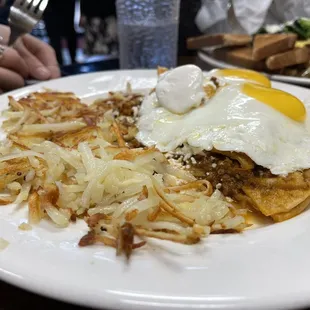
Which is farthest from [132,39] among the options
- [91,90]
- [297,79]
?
[297,79]

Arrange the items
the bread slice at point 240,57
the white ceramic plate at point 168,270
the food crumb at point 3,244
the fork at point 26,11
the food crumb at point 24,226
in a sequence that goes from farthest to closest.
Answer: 1. the bread slice at point 240,57
2. the fork at point 26,11
3. the food crumb at point 24,226
4. the food crumb at point 3,244
5. the white ceramic plate at point 168,270

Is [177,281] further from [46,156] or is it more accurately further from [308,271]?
[46,156]

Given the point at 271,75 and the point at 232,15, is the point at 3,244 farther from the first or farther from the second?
the point at 232,15

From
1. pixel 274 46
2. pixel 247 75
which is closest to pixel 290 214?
pixel 247 75

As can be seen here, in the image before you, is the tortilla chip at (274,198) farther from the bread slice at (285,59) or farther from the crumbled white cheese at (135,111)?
the bread slice at (285,59)

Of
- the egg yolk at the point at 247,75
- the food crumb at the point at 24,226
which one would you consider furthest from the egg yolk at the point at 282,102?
the food crumb at the point at 24,226
